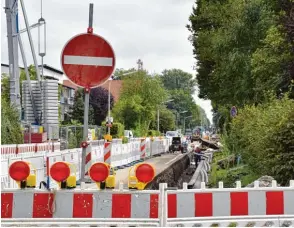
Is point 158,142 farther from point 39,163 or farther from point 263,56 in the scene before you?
point 39,163

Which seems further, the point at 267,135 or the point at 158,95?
the point at 158,95

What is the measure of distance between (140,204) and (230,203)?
3.24 feet

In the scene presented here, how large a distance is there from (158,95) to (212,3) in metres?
39.8

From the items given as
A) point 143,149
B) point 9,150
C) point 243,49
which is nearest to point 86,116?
point 9,150

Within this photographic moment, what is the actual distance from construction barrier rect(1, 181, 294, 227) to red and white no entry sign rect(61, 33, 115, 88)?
1.55 metres

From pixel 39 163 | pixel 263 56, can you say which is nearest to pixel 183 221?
pixel 39 163

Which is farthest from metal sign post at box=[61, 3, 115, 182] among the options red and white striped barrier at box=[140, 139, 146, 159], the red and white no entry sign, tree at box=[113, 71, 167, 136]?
tree at box=[113, 71, 167, 136]

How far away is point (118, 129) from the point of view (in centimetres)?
5816

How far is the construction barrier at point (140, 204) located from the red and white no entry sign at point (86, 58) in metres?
1.55

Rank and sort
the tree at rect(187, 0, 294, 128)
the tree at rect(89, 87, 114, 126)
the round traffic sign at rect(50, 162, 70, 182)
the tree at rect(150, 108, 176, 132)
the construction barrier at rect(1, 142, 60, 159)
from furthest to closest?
the tree at rect(150, 108, 176, 132) → the tree at rect(89, 87, 114, 126) → the tree at rect(187, 0, 294, 128) → the construction barrier at rect(1, 142, 60, 159) → the round traffic sign at rect(50, 162, 70, 182)

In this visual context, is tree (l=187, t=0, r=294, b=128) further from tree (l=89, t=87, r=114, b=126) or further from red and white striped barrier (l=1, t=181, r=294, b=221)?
tree (l=89, t=87, r=114, b=126)

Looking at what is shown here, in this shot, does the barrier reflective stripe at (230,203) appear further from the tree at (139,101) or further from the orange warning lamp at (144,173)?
the tree at (139,101)

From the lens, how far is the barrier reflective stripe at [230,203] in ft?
22.1

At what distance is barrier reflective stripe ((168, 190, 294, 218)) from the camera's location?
6750 mm
